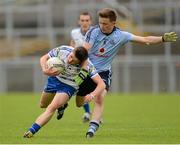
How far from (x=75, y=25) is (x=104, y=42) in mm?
24968

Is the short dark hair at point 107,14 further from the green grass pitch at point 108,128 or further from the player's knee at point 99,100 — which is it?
the green grass pitch at point 108,128

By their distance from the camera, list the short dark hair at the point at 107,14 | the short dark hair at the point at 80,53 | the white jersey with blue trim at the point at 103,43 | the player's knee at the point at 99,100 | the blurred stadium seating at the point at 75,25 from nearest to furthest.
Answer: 1. the short dark hair at the point at 80,53
2. the short dark hair at the point at 107,14
3. the player's knee at the point at 99,100
4. the white jersey with blue trim at the point at 103,43
5. the blurred stadium seating at the point at 75,25

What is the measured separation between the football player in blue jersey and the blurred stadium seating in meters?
23.4

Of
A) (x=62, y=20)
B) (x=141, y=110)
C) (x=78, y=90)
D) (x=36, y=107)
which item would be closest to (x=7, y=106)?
(x=36, y=107)

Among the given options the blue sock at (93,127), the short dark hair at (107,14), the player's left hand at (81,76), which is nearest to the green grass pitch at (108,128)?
the blue sock at (93,127)

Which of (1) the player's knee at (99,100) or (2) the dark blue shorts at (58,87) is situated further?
(1) the player's knee at (99,100)

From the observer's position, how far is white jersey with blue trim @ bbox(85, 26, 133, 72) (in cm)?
1350

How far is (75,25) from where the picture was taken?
38.5m

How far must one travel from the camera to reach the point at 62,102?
41.2ft

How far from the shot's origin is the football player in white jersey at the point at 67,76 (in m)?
12.3

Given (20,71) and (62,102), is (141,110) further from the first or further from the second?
(20,71)

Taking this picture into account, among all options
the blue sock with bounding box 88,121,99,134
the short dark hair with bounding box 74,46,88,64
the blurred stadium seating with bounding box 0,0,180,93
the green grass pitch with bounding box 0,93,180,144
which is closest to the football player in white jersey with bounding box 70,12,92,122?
the green grass pitch with bounding box 0,93,180,144

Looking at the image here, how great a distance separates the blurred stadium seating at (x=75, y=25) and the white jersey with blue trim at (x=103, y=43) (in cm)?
2341

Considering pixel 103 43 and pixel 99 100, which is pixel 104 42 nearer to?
pixel 103 43
